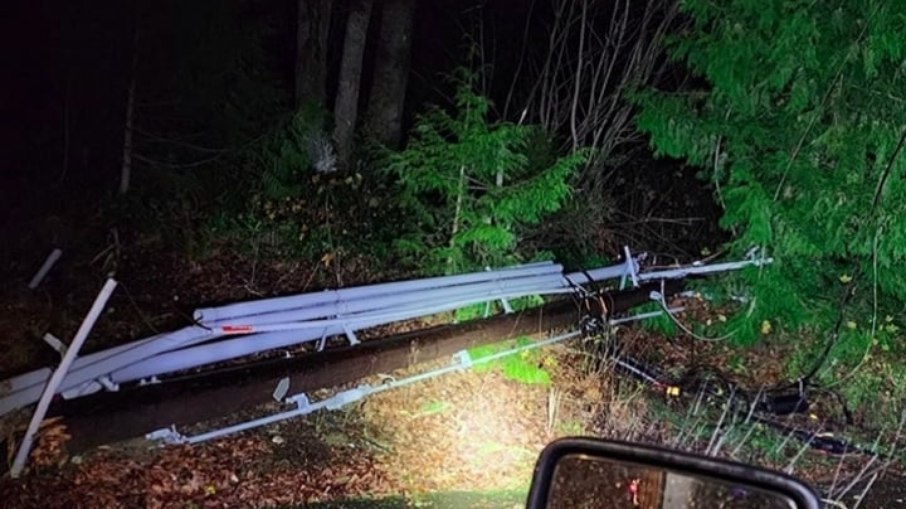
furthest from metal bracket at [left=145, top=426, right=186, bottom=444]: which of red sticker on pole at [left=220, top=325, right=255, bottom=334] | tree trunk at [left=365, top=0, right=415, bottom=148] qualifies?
tree trunk at [left=365, top=0, right=415, bottom=148]

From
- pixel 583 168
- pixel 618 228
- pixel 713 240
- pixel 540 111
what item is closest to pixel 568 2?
pixel 540 111

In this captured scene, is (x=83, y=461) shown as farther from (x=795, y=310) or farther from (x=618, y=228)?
(x=618, y=228)

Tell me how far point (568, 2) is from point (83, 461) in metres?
8.89

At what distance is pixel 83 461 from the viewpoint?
4.44 meters

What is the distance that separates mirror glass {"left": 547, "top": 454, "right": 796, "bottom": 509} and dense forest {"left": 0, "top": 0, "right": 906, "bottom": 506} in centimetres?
449

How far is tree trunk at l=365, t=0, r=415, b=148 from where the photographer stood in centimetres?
1076

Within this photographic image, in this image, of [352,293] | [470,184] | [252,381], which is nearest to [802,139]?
[470,184]

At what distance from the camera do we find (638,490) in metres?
2.63

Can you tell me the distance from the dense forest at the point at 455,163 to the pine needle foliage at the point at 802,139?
0.02 m

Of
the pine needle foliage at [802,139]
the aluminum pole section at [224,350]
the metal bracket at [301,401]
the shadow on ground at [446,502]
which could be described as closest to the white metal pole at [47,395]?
the aluminum pole section at [224,350]

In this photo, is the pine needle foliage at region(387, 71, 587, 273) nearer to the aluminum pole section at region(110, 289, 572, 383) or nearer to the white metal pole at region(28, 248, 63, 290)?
the aluminum pole section at region(110, 289, 572, 383)

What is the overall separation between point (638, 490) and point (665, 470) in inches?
10.9

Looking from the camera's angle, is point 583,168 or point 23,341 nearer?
point 23,341

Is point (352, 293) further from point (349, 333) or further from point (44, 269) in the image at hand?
point (44, 269)
